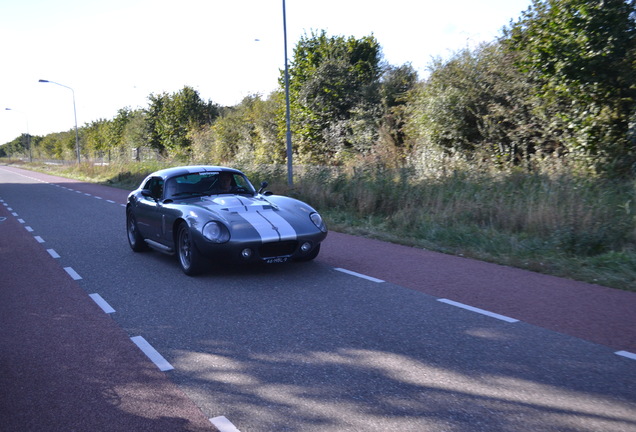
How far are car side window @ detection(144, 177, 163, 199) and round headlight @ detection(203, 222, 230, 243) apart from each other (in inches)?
73.5

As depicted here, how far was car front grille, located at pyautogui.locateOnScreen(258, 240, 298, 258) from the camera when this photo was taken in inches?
292

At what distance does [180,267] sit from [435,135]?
11.9 m

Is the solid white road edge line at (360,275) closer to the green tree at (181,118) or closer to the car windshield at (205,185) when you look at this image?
the car windshield at (205,185)

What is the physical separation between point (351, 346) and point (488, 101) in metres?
13.5

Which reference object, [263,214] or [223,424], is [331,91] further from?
[223,424]

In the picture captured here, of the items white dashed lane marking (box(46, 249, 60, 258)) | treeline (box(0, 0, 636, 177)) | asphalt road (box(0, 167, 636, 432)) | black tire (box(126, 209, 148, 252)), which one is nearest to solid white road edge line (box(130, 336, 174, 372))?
asphalt road (box(0, 167, 636, 432))

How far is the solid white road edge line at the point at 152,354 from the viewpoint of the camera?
4535mm

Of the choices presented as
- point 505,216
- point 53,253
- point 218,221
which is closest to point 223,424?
point 218,221

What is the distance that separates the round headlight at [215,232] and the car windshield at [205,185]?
56.5 inches

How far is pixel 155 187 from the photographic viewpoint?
364 inches

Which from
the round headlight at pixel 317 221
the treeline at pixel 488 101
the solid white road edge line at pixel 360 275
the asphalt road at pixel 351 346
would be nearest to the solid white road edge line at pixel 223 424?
the asphalt road at pixel 351 346

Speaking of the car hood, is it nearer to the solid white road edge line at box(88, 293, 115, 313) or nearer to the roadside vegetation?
the solid white road edge line at box(88, 293, 115, 313)

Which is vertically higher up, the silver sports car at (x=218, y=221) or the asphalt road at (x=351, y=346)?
the silver sports car at (x=218, y=221)

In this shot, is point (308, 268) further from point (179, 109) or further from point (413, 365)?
point (179, 109)
